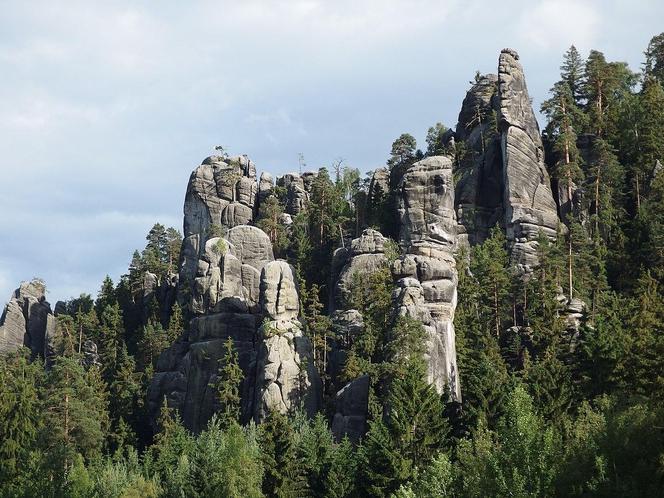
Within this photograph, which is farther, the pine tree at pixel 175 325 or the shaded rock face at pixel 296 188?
the shaded rock face at pixel 296 188

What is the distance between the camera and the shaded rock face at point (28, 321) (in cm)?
10894

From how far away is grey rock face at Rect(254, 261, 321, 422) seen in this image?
76.4 metres

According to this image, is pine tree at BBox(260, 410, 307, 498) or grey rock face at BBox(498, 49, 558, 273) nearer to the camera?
pine tree at BBox(260, 410, 307, 498)

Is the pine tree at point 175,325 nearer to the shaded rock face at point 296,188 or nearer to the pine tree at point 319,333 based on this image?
the pine tree at point 319,333

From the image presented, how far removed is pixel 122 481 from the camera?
69062 millimetres

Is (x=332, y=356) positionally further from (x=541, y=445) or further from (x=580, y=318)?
(x=541, y=445)

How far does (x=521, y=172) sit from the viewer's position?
88.6m

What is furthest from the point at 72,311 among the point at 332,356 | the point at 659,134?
the point at 659,134

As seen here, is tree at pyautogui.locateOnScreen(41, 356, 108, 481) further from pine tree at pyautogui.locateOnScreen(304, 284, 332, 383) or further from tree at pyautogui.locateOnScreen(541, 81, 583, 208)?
tree at pyautogui.locateOnScreen(541, 81, 583, 208)

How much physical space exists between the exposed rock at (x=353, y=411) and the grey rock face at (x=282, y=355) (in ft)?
12.2

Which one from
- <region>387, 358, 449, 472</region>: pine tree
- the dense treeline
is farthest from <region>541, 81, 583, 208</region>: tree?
<region>387, 358, 449, 472</region>: pine tree

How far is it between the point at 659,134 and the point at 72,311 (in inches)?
2346

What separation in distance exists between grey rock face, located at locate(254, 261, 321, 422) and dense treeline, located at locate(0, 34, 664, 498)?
7.90 ft

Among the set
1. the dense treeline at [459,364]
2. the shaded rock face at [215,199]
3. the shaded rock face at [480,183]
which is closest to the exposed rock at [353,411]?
the dense treeline at [459,364]
